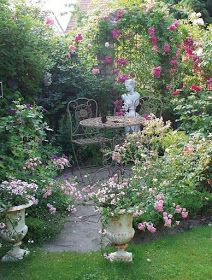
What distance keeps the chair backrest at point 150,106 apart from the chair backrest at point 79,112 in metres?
0.75

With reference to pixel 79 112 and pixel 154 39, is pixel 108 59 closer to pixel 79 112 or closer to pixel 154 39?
pixel 154 39

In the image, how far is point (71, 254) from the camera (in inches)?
144

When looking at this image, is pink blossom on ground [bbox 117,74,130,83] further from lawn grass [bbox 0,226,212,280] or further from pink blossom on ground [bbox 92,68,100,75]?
lawn grass [bbox 0,226,212,280]

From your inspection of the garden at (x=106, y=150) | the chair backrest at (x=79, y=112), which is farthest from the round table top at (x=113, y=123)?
the chair backrest at (x=79, y=112)

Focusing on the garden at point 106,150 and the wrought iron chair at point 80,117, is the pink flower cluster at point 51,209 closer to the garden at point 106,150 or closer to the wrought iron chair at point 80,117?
the garden at point 106,150

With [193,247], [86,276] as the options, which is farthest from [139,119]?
[86,276]

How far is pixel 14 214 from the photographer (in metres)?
3.51

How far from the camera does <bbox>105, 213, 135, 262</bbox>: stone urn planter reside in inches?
132

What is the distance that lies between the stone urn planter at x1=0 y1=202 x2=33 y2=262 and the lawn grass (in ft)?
0.25

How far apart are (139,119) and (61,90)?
5.36 ft

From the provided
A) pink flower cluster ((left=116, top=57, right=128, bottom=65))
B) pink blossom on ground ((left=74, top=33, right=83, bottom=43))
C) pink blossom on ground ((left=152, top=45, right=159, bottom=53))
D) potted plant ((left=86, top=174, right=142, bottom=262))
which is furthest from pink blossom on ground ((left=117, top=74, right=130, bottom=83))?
potted plant ((left=86, top=174, right=142, bottom=262))

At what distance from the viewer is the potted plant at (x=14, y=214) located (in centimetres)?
347

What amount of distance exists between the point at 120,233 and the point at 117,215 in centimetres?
16

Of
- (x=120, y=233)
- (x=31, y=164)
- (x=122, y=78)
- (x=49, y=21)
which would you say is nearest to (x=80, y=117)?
(x=122, y=78)
